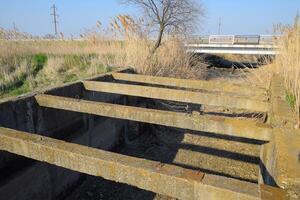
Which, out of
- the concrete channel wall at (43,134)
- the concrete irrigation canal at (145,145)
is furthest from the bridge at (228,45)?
the concrete channel wall at (43,134)

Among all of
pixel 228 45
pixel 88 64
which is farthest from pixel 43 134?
pixel 228 45

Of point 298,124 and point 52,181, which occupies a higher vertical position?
point 298,124

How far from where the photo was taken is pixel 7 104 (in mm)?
3221

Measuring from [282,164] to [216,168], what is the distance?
2799mm

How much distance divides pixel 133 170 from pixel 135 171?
1 cm

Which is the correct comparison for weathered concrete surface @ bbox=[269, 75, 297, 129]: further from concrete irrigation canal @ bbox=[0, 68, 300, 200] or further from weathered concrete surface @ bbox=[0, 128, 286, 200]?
weathered concrete surface @ bbox=[0, 128, 286, 200]

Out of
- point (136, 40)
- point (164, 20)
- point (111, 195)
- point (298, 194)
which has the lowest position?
point (111, 195)

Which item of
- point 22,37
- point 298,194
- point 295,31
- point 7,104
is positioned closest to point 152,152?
point 7,104

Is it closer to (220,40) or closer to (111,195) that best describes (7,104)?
(111,195)

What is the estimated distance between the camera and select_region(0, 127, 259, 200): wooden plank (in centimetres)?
158

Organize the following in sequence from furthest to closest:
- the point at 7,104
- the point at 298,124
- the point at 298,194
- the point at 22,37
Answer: the point at 22,37, the point at 7,104, the point at 298,124, the point at 298,194

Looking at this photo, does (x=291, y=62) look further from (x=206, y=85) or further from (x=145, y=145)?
(x=145, y=145)

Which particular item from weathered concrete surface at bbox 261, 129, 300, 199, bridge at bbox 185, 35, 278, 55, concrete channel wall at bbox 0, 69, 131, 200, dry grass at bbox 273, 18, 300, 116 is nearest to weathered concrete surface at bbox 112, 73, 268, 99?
dry grass at bbox 273, 18, 300, 116

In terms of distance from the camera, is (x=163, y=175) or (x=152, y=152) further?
(x=152, y=152)
